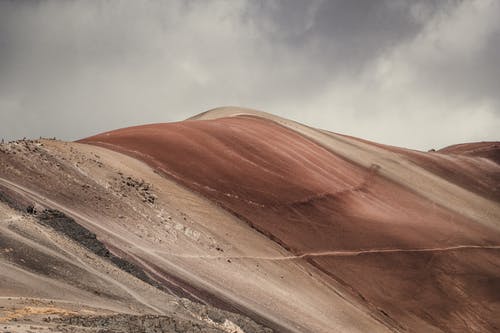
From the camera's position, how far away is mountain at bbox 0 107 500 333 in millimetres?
16297

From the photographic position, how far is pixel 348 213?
114ft

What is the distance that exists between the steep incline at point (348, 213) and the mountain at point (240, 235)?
3.6 inches

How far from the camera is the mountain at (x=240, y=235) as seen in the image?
16.3m

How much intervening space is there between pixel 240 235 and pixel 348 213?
334 inches

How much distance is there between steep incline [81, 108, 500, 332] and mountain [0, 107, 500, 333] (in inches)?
3.6

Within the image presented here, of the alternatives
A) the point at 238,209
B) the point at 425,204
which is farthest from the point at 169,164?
the point at 425,204

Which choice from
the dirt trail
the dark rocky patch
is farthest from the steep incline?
the dark rocky patch

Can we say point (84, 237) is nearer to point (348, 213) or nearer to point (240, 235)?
point (240, 235)

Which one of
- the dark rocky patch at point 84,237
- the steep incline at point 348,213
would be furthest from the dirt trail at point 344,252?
the dark rocky patch at point 84,237

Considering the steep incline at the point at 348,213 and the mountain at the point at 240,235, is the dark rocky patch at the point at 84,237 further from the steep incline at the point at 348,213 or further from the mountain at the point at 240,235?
the steep incline at the point at 348,213

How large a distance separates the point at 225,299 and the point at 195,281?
38.3 inches

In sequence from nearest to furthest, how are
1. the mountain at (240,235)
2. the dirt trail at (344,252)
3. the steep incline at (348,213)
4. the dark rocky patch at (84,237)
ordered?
1. the mountain at (240,235)
2. the dark rocky patch at (84,237)
3. the dirt trail at (344,252)
4. the steep incline at (348,213)

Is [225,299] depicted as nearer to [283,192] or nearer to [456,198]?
[283,192]

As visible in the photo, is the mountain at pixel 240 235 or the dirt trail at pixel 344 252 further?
the dirt trail at pixel 344 252
